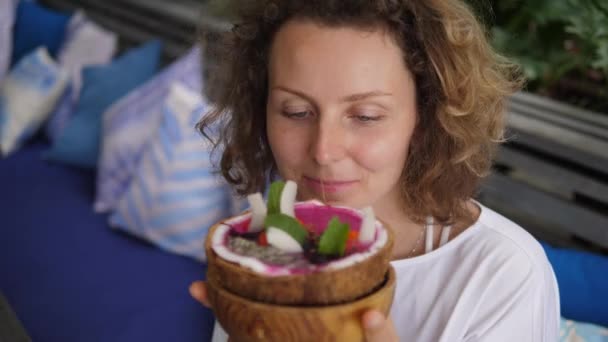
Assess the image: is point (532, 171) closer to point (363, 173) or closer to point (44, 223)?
point (363, 173)

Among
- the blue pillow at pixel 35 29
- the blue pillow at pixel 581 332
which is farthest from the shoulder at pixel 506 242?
the blue pillow at pixel 35 29

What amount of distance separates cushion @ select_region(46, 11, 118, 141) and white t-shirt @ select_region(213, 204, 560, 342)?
2.26m

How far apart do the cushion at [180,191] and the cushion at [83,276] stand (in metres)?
0.08

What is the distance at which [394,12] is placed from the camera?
99 centimetres

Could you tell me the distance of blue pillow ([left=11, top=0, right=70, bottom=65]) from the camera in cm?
336

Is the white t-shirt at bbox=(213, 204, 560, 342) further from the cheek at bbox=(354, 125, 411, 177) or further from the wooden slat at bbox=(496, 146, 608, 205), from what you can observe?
the wooden slat at bbox=(496, 146, 608, 205)

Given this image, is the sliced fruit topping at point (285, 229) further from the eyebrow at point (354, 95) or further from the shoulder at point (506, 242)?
the shoulder at point (506, 242)

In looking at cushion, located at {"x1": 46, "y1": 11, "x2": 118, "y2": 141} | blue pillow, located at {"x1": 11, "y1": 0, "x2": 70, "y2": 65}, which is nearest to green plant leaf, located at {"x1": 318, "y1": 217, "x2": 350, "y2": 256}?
cushion, located at {"x1": 46, "y1": 11, "x2": 118, "y2": 141}

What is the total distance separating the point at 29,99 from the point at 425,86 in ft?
7.87

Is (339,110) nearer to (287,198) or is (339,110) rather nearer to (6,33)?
(287,198)

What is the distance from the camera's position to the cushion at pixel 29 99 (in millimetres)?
2902

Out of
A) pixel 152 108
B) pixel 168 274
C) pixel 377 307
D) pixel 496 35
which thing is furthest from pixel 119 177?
pixel 377 307

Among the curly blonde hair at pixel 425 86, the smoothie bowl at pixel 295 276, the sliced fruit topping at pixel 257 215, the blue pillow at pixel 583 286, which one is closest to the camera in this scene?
the smoothie bowl at pixel 295 276

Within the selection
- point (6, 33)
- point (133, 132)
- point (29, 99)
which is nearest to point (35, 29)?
point (6, 33)
